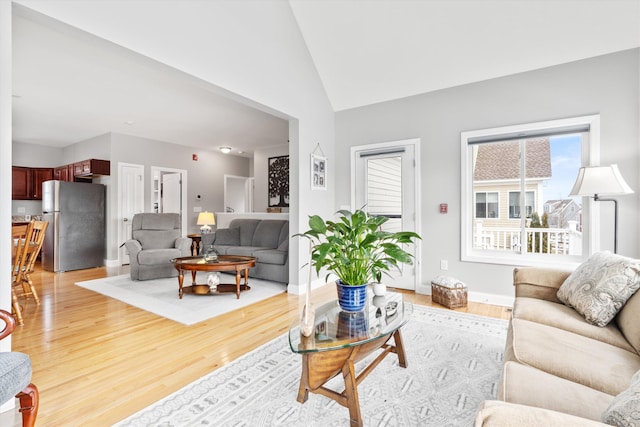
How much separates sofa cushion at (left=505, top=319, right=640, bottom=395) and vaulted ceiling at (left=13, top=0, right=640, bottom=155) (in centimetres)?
297

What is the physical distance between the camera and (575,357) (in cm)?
136

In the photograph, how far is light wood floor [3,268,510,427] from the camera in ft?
5.86

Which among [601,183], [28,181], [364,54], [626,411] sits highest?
[364,54]

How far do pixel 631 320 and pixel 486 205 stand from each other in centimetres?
228

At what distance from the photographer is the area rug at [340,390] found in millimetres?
1610

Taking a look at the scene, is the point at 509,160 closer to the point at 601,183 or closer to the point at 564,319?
the point at 601,183

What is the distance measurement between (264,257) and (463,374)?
3152 mm

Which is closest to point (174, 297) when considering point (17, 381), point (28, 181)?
point (17, 381)

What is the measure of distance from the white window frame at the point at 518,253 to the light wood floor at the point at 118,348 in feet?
1.99

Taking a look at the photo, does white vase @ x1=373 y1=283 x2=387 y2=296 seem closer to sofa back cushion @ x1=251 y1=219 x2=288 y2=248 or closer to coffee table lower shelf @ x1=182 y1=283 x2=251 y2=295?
coffee table lower shelf @ x1=182 y1=283 x2=251 y2=295

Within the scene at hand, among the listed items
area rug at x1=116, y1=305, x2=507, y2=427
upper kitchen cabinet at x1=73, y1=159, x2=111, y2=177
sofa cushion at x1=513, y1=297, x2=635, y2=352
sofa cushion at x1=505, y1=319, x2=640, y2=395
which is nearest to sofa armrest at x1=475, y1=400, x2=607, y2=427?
sofa cushion at x1=505, y1=319, x2=640, y2=395

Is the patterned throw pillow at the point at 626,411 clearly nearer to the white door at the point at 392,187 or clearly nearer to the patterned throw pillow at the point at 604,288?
the patterned throw pillow at the point at 604,288

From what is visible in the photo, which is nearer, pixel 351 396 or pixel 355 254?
pixel 351 396

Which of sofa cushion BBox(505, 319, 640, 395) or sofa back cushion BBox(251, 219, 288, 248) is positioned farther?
sofa back cushion BBox(251, 219, 288, 248)
